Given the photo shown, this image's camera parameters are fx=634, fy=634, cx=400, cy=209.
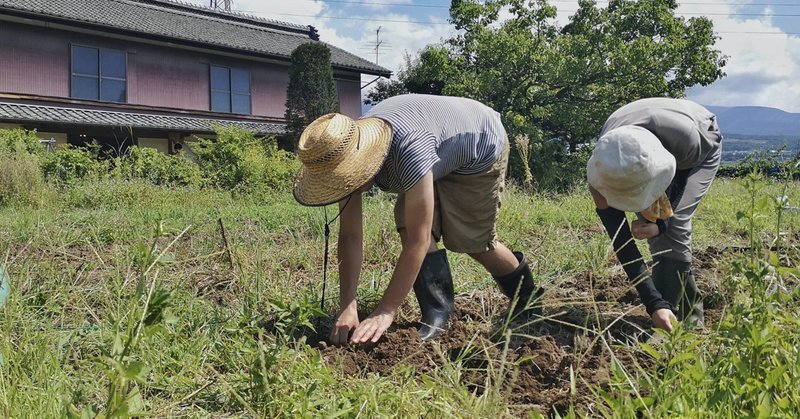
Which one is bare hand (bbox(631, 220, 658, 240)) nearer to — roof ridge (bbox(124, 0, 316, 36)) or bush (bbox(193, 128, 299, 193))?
bush (bbox(193, 128, 299, 193))

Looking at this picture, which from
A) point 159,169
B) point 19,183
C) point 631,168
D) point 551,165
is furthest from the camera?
point 551,165

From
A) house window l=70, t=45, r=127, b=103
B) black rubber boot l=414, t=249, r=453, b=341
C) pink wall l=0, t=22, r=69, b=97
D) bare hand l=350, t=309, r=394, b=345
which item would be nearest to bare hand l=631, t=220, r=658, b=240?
black rubber boot l=414, t=249, r=453, b=341

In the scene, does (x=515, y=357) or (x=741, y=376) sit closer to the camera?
(x=741, y=376)

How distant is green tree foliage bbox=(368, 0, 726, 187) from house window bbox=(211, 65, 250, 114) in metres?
5.42

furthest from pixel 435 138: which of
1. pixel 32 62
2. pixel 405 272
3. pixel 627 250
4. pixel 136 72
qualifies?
pixel 136 72

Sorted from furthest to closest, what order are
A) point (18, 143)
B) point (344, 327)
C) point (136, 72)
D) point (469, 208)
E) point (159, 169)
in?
1. point (136, 72)
2. point (159, 169)
3. point (18, 143)
4. point (469, 208)
5. point (344, 327)

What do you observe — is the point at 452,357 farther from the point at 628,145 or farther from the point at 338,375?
the point at 628,145

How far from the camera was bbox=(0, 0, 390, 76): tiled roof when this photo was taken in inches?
568

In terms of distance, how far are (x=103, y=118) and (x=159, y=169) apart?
477cm

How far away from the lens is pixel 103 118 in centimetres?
1425

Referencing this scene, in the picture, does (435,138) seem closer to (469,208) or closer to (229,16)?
(469,208)

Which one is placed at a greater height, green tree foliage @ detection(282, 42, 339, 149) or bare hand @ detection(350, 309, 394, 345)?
green tree foliage @ detection(282, 42, 339, 149)

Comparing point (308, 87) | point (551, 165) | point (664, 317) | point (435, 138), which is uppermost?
point (308, 87)

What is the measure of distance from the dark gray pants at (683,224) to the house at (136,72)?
12.0 metres
